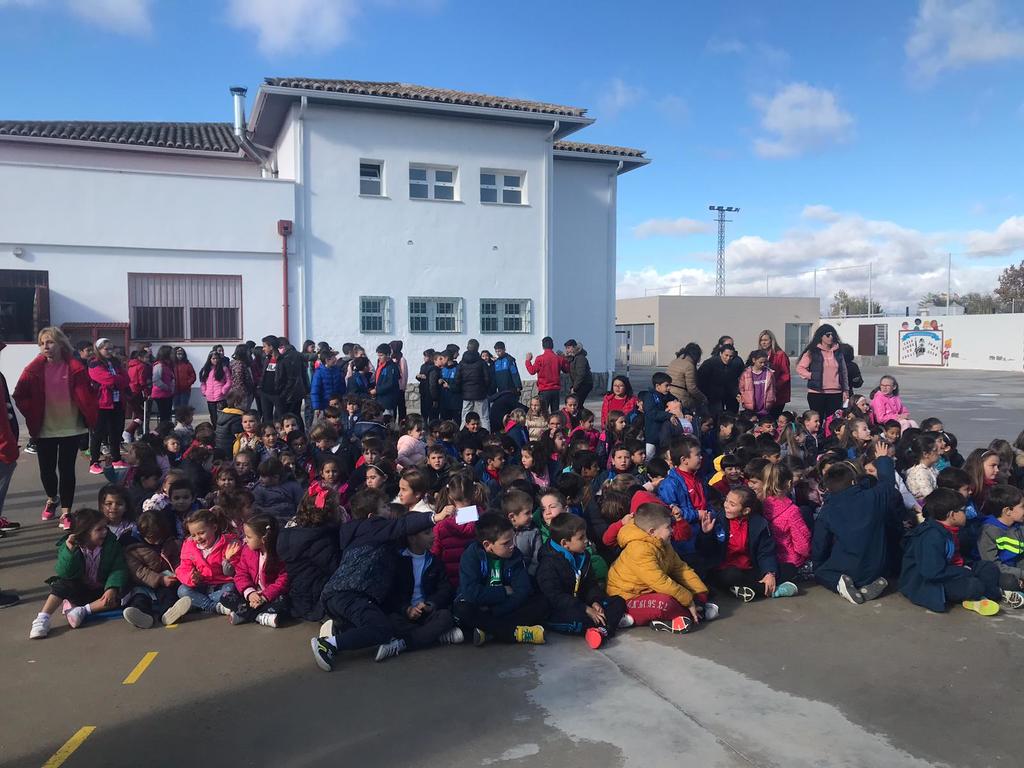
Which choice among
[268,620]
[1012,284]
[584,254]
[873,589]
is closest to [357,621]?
[268,620]

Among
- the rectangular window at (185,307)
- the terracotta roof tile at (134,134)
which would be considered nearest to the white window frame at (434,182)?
the rectangular window at (185,307)

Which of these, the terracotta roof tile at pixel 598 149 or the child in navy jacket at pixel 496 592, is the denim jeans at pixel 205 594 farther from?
the terracotta roof tile at pixel 598 149

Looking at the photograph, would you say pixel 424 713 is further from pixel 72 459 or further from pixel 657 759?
pixel 72 459

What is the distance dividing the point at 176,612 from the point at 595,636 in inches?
105

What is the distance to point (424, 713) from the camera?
373 centimetres

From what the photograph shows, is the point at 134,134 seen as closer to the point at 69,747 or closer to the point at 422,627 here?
the point at 422,627

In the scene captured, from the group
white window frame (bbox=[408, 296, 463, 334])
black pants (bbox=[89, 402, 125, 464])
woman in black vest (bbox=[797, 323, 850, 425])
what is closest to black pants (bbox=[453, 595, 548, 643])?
woman in black vest (bbox=[797, 323, 850, 425])

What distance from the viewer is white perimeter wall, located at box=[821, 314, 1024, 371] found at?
3900 centimetres

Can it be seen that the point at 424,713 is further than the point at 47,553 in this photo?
No

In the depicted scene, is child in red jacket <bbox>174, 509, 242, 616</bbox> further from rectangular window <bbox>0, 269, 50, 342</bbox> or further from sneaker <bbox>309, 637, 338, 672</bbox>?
rectangular window <bbox>0, 269, 50, 342</bbox>

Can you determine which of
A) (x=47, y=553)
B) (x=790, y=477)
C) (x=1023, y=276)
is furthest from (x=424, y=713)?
(x=1023, y=276)

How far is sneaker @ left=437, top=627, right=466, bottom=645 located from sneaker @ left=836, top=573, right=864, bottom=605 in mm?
2696

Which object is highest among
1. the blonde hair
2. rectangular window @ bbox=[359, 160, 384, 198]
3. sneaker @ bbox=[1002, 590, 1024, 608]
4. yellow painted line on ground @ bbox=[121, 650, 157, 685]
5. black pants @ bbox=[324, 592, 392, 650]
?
rectangular window @ bbox=[359, 160, 384, 198]

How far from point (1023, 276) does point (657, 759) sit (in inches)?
2760
